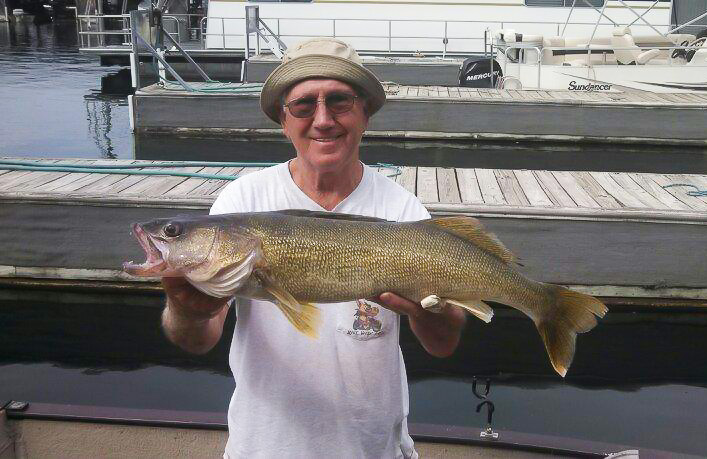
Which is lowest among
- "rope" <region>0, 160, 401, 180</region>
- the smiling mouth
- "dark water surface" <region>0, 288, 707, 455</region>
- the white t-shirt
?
"dark water surface" <region>0, 288, 707, 455</region>

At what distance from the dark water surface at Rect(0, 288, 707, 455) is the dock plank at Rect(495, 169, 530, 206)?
1024 millimetres

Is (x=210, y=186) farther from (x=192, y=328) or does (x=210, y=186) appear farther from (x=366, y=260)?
(x=366, y=260)

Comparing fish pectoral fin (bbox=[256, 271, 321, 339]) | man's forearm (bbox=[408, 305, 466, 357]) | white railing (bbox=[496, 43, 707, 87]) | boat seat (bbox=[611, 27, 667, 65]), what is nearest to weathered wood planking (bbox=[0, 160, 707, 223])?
man's forearm (bbox=[408, 305, 466, 357])

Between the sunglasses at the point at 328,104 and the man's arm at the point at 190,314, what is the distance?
2.16 ft

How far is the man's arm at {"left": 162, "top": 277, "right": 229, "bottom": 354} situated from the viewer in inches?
88.4

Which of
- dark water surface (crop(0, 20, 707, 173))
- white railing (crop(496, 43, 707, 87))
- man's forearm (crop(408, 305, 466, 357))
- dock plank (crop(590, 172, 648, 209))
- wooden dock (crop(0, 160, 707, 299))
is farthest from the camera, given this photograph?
white railing (crop(496, 43, 707, 87))

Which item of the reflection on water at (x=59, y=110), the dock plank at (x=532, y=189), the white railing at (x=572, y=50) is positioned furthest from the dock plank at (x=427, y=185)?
the reflection on water at (x=59, y=110)

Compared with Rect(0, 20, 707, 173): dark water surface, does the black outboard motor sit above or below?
above

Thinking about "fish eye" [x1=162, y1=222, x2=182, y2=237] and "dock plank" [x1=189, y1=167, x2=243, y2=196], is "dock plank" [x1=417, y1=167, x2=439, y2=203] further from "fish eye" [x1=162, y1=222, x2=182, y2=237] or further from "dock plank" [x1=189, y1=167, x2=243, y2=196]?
"fish eye" [x1=162, y1=222, x2=182, y2=237]

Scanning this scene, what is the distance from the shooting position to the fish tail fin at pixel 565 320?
2564mm

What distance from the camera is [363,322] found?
2391 millimetres

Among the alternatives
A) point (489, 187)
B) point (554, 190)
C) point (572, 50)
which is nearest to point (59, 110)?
point (572, 50)

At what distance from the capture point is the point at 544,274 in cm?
634

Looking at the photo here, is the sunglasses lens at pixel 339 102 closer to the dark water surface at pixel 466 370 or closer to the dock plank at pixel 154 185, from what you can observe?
the dark water surface at pixel 466 370
